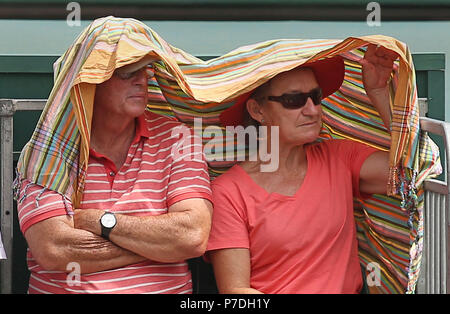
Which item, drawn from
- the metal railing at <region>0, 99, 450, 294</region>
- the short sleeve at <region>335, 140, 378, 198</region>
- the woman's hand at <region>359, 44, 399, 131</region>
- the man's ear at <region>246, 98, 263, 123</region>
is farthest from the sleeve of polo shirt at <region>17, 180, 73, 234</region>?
the woman's hand at <region>359, 44, 399, 131</region>

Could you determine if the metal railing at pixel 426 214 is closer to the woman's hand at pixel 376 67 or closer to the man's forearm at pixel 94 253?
the woman's hand at pixel 376 67

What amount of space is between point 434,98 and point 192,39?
105cm

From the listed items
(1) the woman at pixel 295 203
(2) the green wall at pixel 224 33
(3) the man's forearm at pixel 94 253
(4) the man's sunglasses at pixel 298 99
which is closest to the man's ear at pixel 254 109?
(1) the woman at pixel 295 203

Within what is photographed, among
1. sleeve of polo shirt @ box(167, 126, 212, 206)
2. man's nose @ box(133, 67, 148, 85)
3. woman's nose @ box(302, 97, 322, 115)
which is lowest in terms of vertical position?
sleeve of polo shirt @ box(167, 126, 212, 206)

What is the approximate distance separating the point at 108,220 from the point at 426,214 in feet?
3.81

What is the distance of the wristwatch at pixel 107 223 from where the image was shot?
263 cm

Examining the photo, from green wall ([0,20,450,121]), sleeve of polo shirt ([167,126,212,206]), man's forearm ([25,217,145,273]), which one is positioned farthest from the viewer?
green wall ([0,20,450,121])

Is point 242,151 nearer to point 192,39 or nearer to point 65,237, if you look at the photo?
point 192,39

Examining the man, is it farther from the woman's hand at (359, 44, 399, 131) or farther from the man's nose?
the woman's hand at (359, 44, 399, 131)

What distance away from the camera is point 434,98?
10.7ft

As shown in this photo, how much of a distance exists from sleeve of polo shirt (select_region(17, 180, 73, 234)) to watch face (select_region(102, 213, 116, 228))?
4.7 inches

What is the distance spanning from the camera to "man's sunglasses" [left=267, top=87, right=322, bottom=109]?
2812 millimetres

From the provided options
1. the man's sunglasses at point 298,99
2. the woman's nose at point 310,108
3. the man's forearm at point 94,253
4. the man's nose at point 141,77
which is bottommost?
the man's forearm at point 94,253
